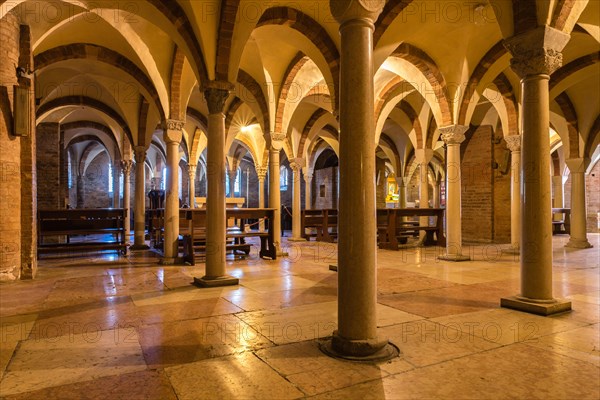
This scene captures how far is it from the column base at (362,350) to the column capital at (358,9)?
2.68 m

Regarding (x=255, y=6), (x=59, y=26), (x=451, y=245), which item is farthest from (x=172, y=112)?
(x=451, y=245)

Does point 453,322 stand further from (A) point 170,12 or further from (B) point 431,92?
(B) point 431,92

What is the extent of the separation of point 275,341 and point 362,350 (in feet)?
2.82

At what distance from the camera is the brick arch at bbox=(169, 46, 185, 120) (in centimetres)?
870

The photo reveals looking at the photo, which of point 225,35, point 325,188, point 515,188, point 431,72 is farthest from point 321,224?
point 325,188

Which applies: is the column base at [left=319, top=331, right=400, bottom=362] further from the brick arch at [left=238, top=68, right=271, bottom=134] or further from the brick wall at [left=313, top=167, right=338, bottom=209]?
the brick wall at [left=313, top=167, right=338, bottom=209]

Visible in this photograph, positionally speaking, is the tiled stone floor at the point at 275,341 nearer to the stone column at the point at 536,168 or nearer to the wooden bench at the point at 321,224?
the stone column at the point at 536,168

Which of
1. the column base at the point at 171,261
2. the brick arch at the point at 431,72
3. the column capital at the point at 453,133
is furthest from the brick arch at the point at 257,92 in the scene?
the column capital at the point at 453,133

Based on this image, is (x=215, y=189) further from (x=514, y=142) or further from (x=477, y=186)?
(x=477, y=186)

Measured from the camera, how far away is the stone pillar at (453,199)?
371 inches

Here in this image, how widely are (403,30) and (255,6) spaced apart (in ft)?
9.20

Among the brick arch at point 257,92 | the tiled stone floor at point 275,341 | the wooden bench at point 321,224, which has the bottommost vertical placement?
the tiled stone floor at point 275,341

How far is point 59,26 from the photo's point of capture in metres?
7.66

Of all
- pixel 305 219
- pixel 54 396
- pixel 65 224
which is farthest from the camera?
pixel 305 219
